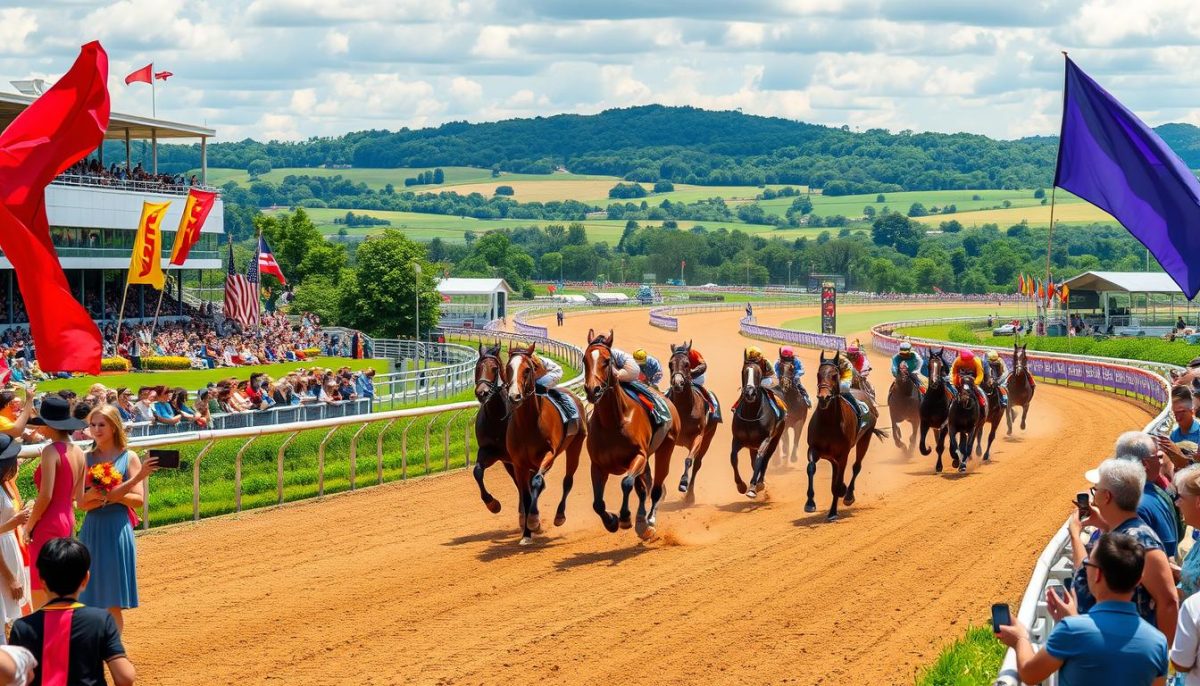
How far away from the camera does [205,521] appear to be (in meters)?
14.5

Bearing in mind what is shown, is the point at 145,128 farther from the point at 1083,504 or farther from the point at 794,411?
the point at 1083,504

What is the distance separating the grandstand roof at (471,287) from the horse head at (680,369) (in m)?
52.2

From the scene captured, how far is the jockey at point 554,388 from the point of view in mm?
13023

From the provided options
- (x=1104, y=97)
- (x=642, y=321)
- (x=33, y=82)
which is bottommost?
(x=642, y=321)

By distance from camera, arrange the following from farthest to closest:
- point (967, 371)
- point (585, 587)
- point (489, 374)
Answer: point (967, 371) → point (489, 374) → point (585, 587)

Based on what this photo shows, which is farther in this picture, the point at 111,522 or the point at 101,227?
the point at 101,227

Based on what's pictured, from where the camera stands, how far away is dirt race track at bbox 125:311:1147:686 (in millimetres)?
8797

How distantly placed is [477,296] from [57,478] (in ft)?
203

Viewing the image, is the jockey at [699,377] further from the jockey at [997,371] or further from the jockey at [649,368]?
the jockey at [997,371]

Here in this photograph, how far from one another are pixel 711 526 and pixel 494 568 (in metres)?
2.85

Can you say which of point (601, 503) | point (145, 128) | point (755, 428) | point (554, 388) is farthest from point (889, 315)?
point (601, 503)

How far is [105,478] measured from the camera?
7734 millimetres

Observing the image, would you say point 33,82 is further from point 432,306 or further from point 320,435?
point 320,435

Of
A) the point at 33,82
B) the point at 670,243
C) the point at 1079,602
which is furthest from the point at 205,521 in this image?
the point at 670,243
